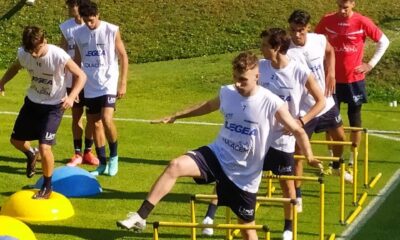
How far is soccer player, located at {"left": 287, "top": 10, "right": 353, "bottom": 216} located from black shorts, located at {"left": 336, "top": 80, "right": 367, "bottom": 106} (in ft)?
3.34

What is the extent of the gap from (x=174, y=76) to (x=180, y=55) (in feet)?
11.5

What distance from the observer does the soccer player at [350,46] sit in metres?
11.8

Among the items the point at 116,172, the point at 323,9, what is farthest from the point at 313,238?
the point at 323,9

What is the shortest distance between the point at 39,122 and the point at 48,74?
0.60m

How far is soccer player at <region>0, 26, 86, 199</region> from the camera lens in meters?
9.73

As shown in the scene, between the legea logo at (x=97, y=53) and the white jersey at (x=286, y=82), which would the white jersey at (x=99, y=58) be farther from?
the white jersey at (x=286, y=82)

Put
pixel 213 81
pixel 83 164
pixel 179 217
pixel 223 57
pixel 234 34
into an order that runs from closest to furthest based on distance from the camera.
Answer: pixel 179 217
pixel 83 164
pixel 213 81
pixel 223 57
pixel 234 34

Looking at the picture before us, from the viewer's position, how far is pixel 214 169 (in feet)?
25.4

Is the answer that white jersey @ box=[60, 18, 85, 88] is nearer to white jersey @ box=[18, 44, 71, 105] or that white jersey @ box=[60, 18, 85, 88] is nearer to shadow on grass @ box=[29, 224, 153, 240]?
white jersey @ box=[18, 44, 71, 105]

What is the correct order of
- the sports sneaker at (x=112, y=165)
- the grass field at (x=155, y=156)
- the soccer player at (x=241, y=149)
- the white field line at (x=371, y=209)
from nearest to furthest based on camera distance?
the soccer player at (x=241, y=149)
the white field line at (x=371, y=209)
the grass field at (x=155, y=156)
the sports sneaker at (x=112, y=165)

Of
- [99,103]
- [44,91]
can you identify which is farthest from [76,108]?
[44,91]

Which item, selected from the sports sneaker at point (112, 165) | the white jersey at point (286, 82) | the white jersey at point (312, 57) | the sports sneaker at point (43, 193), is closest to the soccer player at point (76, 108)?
the sports sneaker at point (112, 165)

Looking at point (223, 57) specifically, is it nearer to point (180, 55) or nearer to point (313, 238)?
point (180, 55)

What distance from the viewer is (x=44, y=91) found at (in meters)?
10.1
